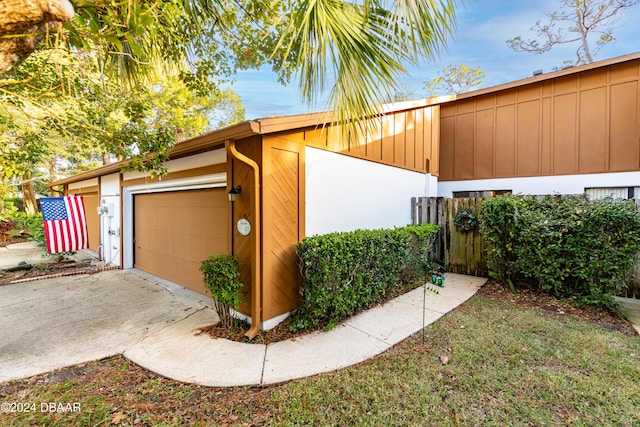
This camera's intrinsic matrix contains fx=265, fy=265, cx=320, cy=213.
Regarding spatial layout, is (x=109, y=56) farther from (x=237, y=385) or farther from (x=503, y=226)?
(x=503, y=226)

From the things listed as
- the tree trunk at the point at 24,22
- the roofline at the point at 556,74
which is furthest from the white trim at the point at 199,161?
the roofline at the point at 556,74

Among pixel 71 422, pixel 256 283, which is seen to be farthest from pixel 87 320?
pixel 256 283

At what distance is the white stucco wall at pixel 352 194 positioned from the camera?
427 centimetres

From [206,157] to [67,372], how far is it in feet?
11.3

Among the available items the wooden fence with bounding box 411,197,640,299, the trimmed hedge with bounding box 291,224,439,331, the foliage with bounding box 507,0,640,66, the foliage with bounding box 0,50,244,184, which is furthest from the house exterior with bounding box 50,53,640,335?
the foliage with bounding box 507,0,640,66

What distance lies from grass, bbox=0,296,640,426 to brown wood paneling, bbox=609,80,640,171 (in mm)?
6786

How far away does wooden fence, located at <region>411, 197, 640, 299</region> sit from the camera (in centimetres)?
640

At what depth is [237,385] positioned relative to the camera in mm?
2609

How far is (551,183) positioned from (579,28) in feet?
33.2

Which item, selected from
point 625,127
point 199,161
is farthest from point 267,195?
point 625,127

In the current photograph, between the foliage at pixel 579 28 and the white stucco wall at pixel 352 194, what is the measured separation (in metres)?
11.5

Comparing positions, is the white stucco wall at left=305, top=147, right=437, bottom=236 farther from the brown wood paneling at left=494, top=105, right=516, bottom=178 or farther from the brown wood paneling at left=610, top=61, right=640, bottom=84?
the brown wood paneling at left=610, top=61, right=640, bottom=84

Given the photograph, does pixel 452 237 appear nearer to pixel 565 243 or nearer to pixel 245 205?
pixel 565 243

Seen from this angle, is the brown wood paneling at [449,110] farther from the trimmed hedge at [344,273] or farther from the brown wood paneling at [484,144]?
the trimmed hedge at [344,273]
